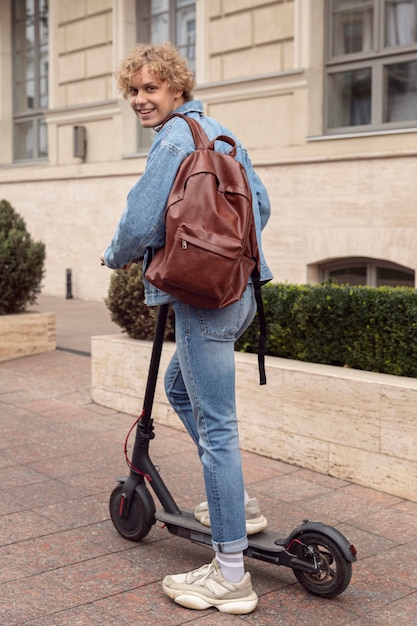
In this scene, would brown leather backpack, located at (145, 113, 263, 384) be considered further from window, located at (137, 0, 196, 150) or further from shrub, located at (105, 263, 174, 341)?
window, located at (137, 0, 196, 150)

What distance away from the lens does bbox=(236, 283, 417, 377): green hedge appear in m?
5.23

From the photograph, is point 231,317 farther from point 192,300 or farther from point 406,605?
point 406,605

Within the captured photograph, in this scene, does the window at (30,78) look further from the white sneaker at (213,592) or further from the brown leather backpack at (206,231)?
the white sneaker at (213,592)

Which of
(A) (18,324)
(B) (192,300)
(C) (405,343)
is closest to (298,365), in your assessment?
(C) (405,343)

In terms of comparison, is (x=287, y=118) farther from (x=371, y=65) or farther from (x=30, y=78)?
(x=30, y=78)

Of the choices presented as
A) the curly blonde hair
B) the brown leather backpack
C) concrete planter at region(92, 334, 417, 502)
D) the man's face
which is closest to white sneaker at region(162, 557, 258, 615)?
the brown leather backpack

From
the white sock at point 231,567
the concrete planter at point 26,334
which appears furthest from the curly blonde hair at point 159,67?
the concrete planter at point 26,334

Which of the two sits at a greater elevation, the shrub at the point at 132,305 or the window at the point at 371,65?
the window at the point at 371,65

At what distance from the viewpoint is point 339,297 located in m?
5.54

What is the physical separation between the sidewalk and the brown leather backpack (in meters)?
1.26

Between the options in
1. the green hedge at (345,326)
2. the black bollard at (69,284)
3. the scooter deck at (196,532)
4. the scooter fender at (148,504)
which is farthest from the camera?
the black bollard at (69,284)

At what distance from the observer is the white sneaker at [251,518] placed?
3.92 m

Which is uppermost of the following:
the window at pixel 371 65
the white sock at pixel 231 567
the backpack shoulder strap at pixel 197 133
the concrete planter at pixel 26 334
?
the window at pixel 371 65

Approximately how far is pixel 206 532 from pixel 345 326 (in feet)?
6.93
